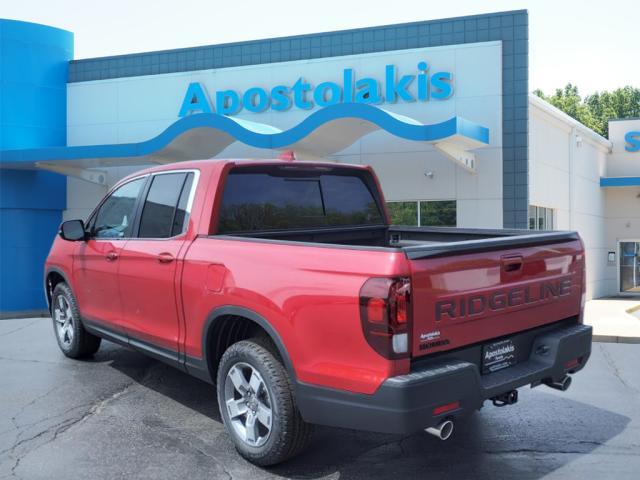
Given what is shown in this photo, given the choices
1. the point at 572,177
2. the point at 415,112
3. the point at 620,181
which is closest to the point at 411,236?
the point at 415,112

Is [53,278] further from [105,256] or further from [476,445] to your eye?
[476,445]

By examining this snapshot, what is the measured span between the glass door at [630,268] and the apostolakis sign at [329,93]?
15067mm

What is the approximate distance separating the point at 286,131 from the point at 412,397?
35.2 ft

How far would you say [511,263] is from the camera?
3932 millimetres

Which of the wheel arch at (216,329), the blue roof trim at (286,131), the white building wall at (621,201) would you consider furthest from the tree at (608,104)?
the wheel arch at (216,329)

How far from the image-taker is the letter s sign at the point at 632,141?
1025 inches

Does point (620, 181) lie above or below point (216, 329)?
above

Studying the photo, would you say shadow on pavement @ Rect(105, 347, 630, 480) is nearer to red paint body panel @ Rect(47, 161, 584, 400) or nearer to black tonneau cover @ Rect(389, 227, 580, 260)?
red paint body panel @ Rect(47, 161, 584, 400)

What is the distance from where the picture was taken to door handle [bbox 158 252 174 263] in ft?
15.6

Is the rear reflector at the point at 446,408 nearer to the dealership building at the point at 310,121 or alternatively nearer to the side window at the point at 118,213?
the side window at the point at 118,213

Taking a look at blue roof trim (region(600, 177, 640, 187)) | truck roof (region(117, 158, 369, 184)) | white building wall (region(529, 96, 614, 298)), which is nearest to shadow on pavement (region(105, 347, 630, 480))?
truck roof (region(117, 158, 369, 184))

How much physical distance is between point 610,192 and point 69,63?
20324mm

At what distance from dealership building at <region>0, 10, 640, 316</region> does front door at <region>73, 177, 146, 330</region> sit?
7.66 meters

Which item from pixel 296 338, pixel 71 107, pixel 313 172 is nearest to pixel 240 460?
pixel 296 338
